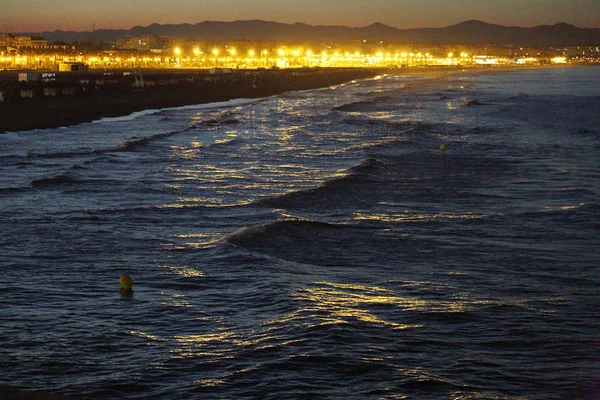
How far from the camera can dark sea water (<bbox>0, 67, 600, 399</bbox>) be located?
8.88 metres

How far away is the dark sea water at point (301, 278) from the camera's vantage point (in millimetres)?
8883

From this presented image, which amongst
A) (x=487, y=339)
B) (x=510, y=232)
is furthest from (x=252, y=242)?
(x=487, y=339)

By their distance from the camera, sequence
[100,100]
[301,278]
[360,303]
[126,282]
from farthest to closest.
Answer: [100,100] < [301,278] < [126,282] < [360,303]

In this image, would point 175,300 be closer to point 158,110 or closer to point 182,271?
point 182,271

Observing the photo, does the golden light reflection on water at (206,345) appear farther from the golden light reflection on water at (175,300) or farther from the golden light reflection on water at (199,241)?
the golden light reflection on water at (199,241)

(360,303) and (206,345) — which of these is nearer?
(206,345)

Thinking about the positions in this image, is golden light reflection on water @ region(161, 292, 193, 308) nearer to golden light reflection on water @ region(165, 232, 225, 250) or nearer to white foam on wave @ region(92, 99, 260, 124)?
golden light reflection on water @ region(165, 232, 225, 250)

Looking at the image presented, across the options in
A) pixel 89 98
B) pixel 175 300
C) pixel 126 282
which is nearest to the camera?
pixel 175 300

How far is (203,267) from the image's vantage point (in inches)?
541

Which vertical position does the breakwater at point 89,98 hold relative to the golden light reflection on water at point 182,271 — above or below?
above

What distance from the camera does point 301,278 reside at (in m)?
→ 13.0

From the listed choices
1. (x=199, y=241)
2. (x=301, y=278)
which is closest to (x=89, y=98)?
(x=199, y=241)

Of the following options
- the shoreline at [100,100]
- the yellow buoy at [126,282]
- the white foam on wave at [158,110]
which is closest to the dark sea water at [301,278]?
the yellow buoy at [126,282]

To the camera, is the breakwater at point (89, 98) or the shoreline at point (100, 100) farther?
the breakwater at point (89, 98)
